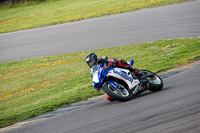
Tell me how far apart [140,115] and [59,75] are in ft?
28.1

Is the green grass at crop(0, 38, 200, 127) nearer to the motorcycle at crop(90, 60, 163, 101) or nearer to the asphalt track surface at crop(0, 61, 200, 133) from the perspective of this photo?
the asphalt track surface at crop(0, 61, 200, 133)

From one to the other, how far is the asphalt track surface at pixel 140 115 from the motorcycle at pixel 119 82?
7.8 inches

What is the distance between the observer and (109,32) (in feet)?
70.4

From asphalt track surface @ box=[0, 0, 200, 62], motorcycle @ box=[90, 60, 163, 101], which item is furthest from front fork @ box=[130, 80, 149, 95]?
asphalt track surface @ box=[0, 0, 200, 62]

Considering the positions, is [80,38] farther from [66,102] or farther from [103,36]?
[66,102]

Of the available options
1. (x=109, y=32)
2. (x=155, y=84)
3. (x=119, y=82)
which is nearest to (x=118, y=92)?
(x=119, y=82)

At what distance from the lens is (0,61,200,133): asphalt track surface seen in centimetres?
621

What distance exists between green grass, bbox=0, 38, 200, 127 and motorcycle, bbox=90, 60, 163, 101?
201 cm

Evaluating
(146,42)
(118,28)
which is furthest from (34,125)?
(118,28)

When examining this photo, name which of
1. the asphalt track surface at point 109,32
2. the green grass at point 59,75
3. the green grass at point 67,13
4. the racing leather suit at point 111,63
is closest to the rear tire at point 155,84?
the racing leather suit at point 111,63

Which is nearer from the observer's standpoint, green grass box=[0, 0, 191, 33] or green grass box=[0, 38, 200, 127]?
green grass box=[0, 38, 200, 127]

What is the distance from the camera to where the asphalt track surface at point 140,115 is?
6207 millimetres

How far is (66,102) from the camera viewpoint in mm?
10398

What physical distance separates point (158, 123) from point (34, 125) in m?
3.58
